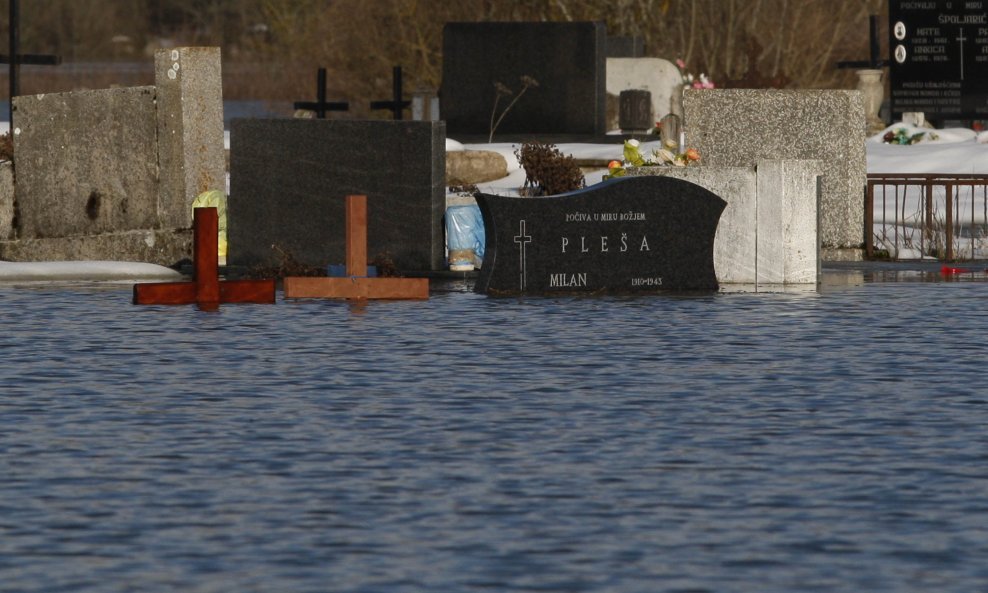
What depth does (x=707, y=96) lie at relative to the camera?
24.8 meters

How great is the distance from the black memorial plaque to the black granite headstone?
18.1 meters

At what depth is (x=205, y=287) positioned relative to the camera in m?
19.7

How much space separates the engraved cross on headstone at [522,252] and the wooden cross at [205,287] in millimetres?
2273

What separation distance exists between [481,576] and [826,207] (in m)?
17.6

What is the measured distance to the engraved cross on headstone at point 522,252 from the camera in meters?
20.6

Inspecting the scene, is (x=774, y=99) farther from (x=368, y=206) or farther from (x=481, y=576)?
(x=481, y=576)

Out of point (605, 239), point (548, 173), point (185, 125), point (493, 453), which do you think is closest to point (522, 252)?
point (605, 239)

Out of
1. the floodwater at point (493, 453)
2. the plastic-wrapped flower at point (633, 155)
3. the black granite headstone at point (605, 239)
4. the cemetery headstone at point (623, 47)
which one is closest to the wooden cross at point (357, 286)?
the black granite headstone at point (605, 239)

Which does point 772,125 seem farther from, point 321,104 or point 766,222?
point 321,104

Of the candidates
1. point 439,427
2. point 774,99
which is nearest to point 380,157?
point 774,99

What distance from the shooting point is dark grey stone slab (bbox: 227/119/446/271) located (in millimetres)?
22703

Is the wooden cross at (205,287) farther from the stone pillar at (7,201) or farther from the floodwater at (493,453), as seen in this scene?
the stone pillar at (7,201)

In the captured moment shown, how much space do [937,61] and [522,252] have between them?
1967 centimetres

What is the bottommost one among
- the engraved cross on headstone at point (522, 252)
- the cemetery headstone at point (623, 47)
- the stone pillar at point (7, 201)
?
the engraved cross on headstone at point (522, 252)
